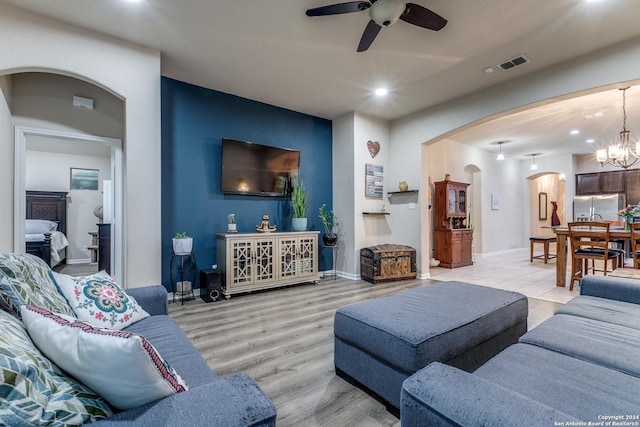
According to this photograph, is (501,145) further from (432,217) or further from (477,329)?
(477,329)

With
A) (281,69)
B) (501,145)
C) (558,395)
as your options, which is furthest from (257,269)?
(501,145)

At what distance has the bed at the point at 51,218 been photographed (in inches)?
222

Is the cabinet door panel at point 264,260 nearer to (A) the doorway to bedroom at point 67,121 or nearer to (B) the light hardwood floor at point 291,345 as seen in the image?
(B) the light hardwood floor at point 291,345

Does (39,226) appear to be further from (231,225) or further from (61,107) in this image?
(231,225)

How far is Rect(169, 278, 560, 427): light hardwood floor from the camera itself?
1640 millimetres

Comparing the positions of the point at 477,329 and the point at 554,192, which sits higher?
the point at 554,192

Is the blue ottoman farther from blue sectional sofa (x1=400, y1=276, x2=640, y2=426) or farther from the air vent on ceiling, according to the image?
the air vent on ceiling

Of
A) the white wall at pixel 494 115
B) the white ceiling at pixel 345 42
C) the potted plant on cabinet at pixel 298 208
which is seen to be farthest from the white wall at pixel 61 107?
the white wall at pixel 494 115

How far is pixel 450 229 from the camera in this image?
19.8ft

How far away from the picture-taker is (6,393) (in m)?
0.60

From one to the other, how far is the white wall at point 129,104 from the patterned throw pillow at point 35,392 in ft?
7.81

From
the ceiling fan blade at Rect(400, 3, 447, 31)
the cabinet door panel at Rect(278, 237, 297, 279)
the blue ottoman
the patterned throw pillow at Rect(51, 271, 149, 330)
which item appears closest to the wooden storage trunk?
the cabinet door panel at Rect(278, 237, 297, 279)

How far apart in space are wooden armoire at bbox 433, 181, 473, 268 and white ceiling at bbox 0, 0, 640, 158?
91.6 inches

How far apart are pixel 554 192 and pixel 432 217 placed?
273 inches
